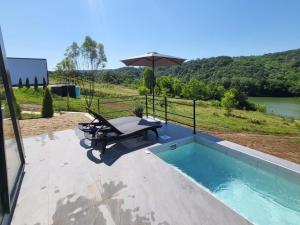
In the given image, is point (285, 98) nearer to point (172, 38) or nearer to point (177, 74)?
point (177, 74)

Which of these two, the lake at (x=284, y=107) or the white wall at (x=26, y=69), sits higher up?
the white wall at (x=26, y=69)

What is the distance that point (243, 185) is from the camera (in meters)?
3.23

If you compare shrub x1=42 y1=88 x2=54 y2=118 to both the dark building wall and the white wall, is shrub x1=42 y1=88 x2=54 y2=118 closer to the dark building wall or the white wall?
the dark building wall

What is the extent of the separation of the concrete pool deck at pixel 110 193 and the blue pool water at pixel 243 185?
0.49 metres

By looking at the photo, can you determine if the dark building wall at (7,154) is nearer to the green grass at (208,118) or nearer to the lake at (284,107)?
the green grass at (208,118)

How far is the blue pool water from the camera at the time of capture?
2525mm

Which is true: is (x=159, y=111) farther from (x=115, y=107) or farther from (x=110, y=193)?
(x=110, y=193)

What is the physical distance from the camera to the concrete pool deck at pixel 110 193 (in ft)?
7.03

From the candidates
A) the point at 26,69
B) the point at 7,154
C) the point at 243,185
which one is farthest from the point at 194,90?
the point at 7,154

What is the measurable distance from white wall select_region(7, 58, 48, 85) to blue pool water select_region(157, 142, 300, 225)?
2826 centimetres

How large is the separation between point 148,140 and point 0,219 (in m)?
3.07

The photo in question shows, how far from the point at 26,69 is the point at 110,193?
1164 inches

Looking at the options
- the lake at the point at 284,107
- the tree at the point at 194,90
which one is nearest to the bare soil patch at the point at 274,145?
the lake at the point at 284,107

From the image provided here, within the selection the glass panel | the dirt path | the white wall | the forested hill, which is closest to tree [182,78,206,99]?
the forested hill
